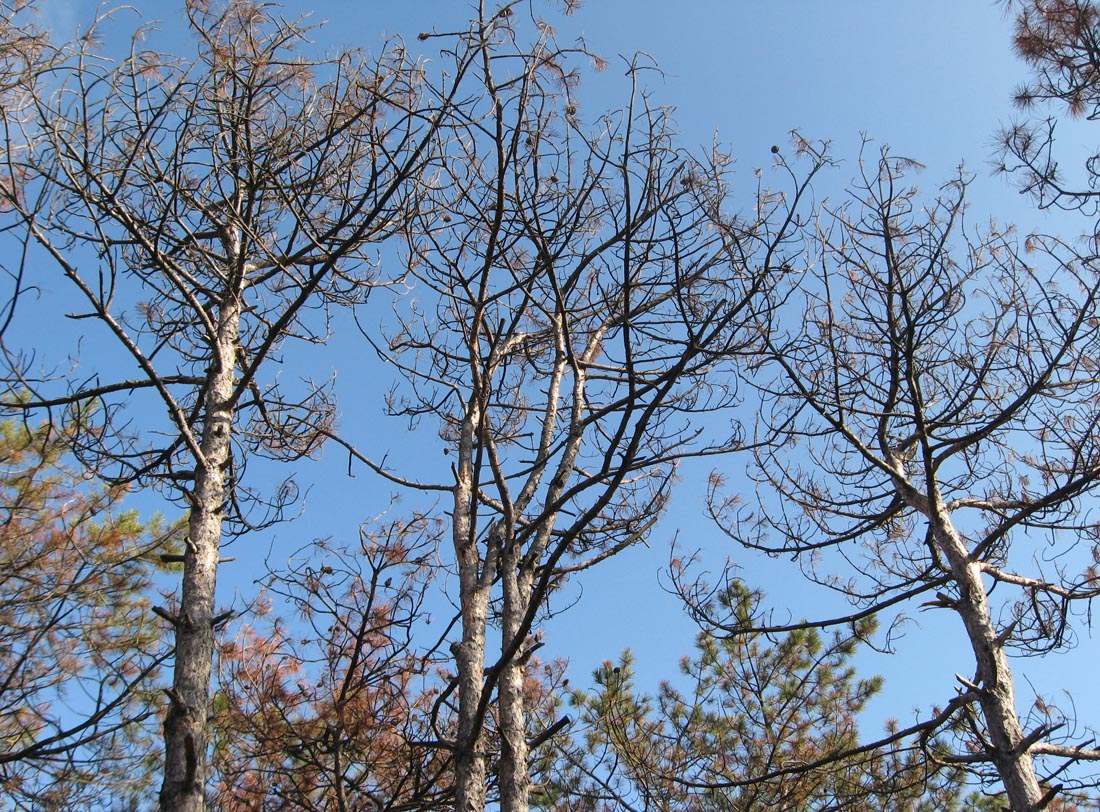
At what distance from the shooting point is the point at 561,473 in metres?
5.02

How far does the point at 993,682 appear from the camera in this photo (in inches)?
187


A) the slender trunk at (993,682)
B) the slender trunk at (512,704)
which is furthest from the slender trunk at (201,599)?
the slender trunk at (993,682)

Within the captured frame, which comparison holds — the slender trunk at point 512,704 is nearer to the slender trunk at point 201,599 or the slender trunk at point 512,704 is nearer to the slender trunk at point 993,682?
the slender trunk at point 201,599

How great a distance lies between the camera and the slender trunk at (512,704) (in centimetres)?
388

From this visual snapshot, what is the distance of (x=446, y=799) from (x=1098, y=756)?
141 inches

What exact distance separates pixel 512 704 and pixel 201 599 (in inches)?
60.1

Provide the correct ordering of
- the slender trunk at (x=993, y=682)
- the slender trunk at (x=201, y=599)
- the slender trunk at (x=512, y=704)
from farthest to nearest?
the slender trunk at (x=993, y=682)
the slender trunk at (x=512, y=704)
the slender trunk at (x=201, y=599)

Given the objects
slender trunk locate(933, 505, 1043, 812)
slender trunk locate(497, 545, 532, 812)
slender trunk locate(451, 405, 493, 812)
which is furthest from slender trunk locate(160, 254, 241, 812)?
slender trunk locate(933, 505, 1043, 812)

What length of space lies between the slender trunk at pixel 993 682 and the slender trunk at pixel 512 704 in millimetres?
2479

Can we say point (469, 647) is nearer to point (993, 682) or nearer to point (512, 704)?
point (512, 704)

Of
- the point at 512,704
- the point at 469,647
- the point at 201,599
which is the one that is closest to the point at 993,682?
the point at 512,704

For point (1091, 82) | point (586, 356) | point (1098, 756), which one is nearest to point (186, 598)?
point (586, 356)

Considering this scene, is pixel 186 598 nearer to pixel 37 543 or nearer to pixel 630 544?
pixel 630 544

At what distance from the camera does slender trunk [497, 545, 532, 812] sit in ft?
12.7
